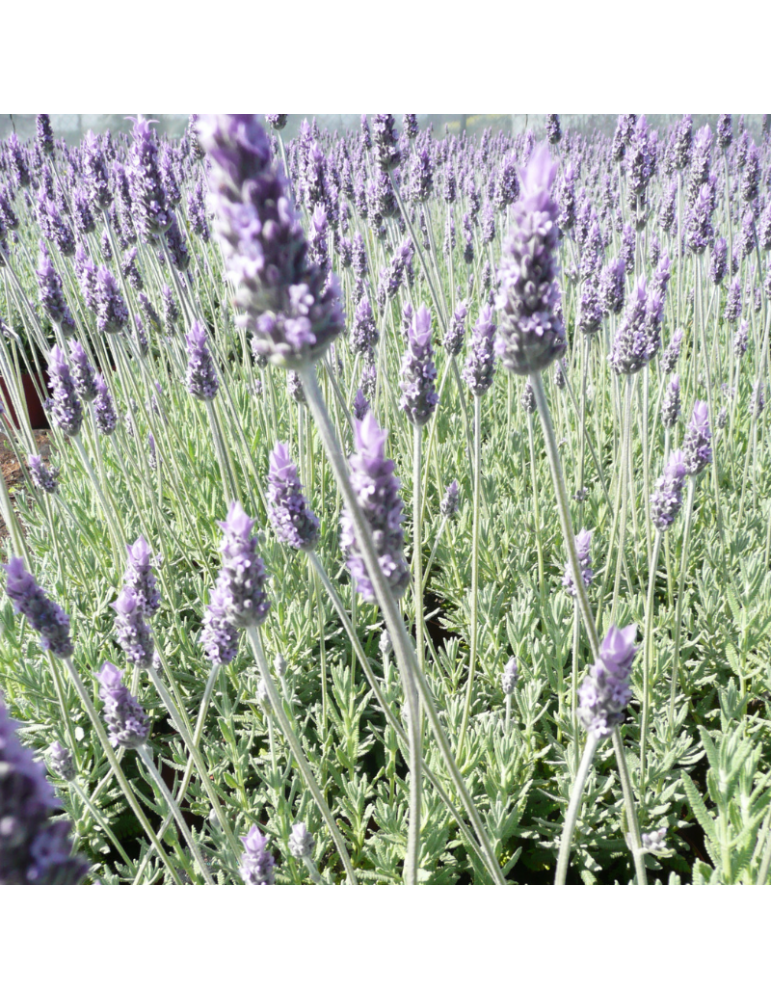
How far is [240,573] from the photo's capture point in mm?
987

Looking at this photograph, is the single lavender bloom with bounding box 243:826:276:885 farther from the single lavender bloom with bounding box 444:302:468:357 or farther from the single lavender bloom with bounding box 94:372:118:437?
the single lavender bloom with bounding box 444:302:468:357

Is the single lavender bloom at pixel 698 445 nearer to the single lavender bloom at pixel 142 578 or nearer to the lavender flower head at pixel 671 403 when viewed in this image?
the lavender flower head at pixel 671 403

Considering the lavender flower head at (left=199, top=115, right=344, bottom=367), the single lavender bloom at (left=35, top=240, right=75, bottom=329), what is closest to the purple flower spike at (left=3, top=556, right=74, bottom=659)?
the lavender flower head at (left=199, top=115, right=344, bottom=367)

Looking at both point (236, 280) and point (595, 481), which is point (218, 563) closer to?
point (595, 481)

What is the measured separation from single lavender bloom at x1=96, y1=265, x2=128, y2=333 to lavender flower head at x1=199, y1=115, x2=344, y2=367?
5.09ft

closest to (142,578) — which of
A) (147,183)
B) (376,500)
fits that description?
(376,500)

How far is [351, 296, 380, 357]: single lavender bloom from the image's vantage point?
214 cm

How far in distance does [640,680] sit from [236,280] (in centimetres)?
173

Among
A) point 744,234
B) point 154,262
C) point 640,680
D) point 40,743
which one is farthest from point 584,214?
point 40,743

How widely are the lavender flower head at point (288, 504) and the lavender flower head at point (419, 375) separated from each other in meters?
0.29

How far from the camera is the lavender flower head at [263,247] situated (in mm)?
552

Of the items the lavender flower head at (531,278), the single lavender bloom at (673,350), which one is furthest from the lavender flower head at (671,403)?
the lavender flower head at (531,278)

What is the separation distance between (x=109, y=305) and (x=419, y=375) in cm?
119

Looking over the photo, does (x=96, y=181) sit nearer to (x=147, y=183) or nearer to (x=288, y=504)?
(x=147, y=183)
